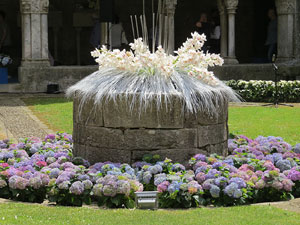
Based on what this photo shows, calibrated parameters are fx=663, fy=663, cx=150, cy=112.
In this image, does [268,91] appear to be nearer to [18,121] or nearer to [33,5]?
[33,5]

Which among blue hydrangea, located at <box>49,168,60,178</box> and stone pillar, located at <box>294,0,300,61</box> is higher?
stone pillar, located at <box>294,0,300,61</box>

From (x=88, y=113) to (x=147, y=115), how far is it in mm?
648

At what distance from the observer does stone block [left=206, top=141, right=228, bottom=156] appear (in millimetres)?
6531

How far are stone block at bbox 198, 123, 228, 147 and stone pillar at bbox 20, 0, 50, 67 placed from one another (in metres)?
10.9

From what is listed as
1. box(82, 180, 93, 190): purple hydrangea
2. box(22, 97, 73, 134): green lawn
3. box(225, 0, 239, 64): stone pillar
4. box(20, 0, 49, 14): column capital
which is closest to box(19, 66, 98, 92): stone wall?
box(20, 0, 49, 14): column capital

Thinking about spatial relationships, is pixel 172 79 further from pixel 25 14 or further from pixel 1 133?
pixel 25 14

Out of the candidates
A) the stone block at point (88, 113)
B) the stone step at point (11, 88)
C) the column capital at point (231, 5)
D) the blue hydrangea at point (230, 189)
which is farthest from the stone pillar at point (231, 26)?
the blue hydrangea at point (230, 189)

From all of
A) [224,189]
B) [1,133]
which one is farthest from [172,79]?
[1,133]

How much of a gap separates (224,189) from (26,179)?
5.56 feet

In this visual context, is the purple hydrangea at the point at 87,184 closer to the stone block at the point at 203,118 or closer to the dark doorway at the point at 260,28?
the stone block at the point at 203,118

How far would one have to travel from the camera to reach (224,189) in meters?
5.50

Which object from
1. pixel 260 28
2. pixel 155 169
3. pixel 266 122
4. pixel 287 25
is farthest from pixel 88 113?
pixel 260 28

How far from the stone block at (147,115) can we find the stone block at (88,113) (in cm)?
17

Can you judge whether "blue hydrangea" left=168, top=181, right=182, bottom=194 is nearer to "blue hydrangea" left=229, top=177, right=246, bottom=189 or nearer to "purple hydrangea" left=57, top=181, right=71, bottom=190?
"blue hydrangea" left=229, top=177, right=246, bottom=189
